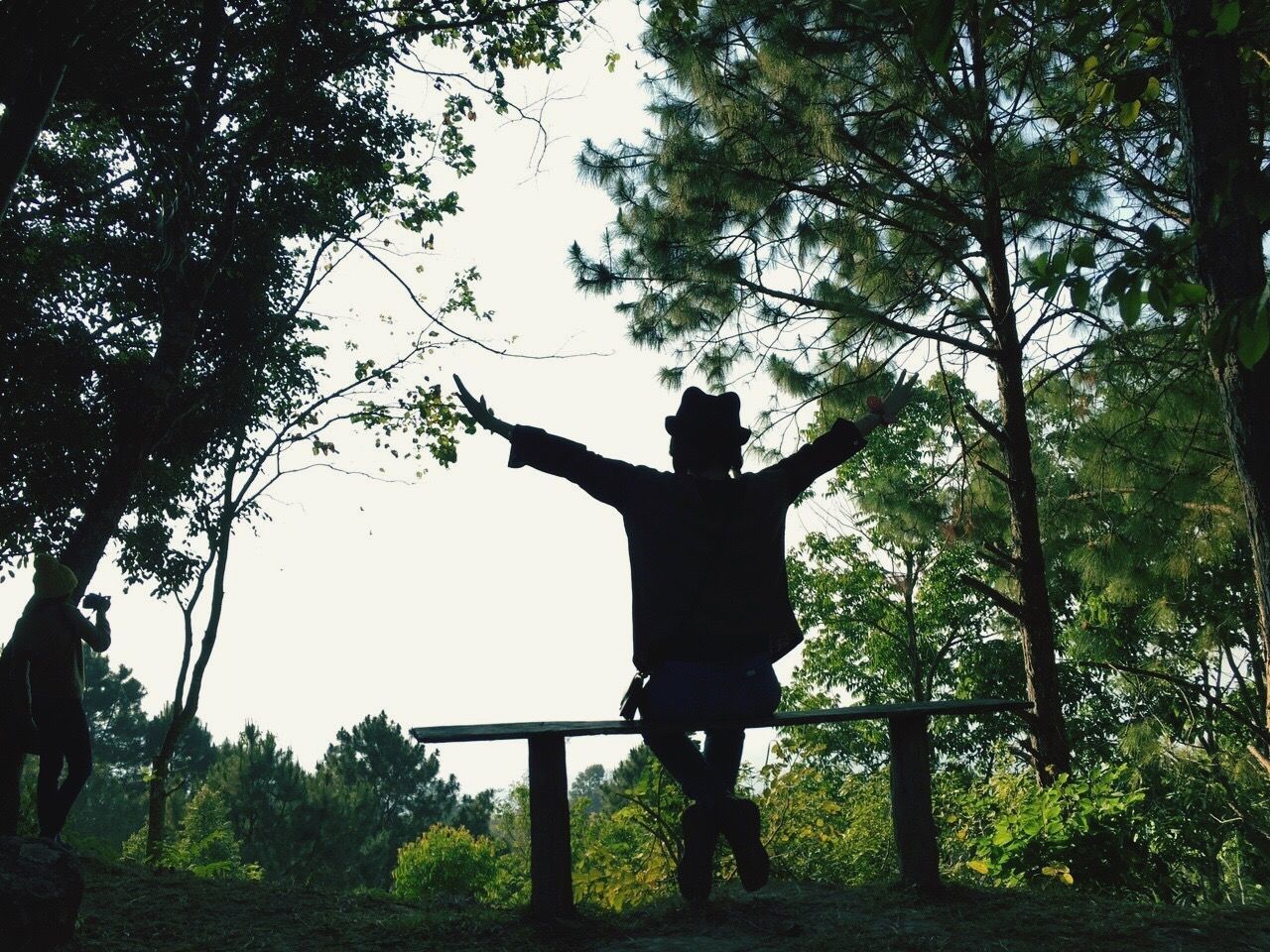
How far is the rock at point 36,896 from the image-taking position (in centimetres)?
390

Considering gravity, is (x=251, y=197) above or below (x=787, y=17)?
above

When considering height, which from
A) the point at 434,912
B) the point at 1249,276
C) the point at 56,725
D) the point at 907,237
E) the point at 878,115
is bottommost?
the point at 434,912

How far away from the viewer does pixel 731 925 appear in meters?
4.12

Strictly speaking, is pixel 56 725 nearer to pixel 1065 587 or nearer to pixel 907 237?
pixel 907 237

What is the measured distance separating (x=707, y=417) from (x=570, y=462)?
1.97ft

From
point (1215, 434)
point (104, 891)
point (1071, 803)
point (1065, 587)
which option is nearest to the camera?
point (104, 891)

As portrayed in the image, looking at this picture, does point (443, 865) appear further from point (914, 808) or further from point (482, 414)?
point (482, 414)

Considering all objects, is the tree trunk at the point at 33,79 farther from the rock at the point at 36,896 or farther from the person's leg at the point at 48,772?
the rock at the point at 36,896

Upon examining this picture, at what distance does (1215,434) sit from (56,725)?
10.2m

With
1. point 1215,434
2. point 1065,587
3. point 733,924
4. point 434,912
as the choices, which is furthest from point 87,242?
point 1065,587

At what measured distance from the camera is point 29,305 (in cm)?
1096

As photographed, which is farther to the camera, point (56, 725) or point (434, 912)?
point (56, 725)

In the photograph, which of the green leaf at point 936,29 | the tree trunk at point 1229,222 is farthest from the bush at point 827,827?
the green leaf at point 936,29

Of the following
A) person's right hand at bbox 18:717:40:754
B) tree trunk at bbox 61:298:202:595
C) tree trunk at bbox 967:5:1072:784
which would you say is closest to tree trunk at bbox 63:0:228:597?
Result: tree trunk at bbox 61:298:202:595
